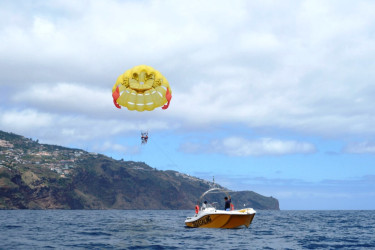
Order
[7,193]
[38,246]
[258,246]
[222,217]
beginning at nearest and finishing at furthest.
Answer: [38,246] < [258,246] < [222,217] < [7,193]

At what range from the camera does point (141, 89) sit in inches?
1291

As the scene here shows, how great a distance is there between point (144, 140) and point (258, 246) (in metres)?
18.2

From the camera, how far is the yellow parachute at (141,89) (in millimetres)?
32406

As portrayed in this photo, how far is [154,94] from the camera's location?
113 ft

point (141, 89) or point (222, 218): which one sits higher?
point (141, 89)

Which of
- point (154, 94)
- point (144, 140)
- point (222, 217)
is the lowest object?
point (222, 217)

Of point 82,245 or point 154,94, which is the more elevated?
point 154,94

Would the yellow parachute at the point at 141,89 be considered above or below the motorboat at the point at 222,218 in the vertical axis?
above

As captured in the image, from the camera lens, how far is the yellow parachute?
32406mm

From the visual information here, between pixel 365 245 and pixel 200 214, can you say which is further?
pixel 200 214

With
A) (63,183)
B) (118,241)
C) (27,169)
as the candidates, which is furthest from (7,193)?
(118,241)

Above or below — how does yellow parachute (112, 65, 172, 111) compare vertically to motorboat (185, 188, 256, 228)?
above

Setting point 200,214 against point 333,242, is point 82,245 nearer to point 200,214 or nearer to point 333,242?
point 200,214

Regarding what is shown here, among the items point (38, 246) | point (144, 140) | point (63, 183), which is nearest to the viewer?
point (38, 246)
